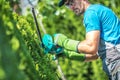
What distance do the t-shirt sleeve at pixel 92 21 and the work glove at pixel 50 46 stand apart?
0.68m

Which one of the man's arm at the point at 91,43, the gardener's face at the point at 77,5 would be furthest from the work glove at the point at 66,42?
the gardener's face at the point at 77,5

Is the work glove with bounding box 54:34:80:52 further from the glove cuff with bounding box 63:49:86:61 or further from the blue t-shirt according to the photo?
the blue t-shirt

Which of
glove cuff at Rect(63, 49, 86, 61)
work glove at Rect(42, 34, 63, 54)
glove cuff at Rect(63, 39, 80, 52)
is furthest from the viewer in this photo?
glove cuff at Rect(63, 49, 86, 61)

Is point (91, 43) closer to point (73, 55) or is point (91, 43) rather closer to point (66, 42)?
point (66, 42)

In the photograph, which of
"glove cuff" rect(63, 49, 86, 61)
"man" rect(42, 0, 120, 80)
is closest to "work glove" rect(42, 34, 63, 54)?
"glove cuff" rect(63, 49, 86, 61)

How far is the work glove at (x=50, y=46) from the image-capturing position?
471 cm

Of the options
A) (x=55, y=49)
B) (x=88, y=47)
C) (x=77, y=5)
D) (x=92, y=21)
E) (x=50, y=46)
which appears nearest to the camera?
(x=92, y=21)

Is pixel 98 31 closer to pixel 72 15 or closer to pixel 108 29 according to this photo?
pixel 108 29

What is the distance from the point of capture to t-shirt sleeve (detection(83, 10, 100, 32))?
4.15 metres

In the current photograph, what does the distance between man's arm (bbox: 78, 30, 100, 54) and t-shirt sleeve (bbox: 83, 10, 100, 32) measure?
0.16 ft

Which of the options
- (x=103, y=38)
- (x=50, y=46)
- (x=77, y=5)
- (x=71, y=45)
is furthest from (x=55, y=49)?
(x=103, y=38)

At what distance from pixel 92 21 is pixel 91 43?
221 millimetres

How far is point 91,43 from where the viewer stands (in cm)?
418

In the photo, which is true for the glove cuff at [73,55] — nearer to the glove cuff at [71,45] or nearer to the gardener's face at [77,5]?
the glove cuff at [71,45]
